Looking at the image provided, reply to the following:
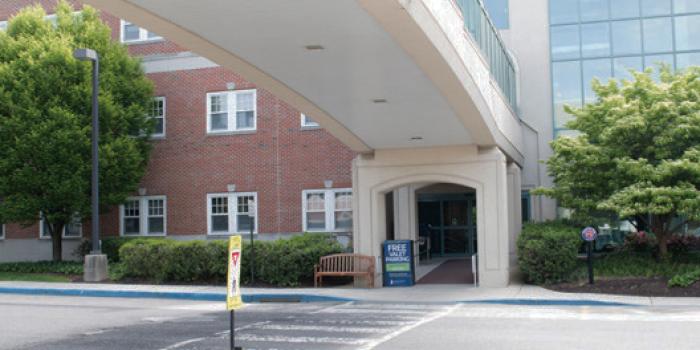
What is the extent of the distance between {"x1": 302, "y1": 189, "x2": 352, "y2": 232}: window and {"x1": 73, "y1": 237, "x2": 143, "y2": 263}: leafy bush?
630 cm

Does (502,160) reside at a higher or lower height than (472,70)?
lower

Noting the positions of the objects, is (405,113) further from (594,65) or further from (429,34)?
(594,65)

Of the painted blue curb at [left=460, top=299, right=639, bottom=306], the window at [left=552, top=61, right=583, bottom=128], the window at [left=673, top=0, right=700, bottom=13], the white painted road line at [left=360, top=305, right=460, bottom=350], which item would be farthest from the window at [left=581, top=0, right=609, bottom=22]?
the white painted road line at [left=360, top=305, right=460, bottom=350]

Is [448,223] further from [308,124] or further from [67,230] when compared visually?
[67,230]

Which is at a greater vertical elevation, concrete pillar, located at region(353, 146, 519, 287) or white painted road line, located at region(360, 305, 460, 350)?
concrete pillar, located at region(353, 146, 519, 287)

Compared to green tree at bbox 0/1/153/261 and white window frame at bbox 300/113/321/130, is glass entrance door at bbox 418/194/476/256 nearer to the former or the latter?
white window frame at bbox 300/113/321/130

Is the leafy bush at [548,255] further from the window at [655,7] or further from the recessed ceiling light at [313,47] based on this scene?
the window at [655,7]

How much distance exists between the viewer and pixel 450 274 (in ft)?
71.8

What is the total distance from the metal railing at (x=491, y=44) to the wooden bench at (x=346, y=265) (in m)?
5.95

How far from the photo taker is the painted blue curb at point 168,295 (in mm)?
17594

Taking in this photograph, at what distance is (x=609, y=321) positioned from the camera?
12617mm

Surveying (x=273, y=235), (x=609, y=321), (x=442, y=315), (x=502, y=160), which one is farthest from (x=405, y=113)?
(x=273, y=235)

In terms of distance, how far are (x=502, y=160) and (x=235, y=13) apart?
395 inches

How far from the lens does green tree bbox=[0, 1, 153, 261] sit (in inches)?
912
